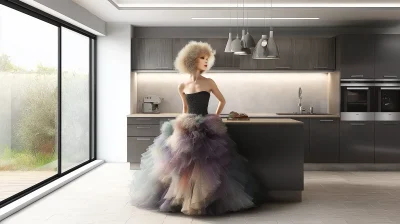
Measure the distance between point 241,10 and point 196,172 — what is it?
3363mm

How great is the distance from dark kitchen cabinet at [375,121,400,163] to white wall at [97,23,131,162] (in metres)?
4.36

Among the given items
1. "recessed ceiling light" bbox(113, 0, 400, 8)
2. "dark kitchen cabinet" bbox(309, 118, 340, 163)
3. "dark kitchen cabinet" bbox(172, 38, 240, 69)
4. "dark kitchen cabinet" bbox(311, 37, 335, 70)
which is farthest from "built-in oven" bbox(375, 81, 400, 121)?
"dark kitchen cabinet" bbox(172, 38, 240, 69)

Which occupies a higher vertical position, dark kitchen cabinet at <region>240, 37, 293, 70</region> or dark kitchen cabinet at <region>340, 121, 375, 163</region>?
dark kitchen cabinet at <region>240, 37, 293, 70</region>

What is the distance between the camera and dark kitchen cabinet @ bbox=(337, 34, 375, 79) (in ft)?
27.9

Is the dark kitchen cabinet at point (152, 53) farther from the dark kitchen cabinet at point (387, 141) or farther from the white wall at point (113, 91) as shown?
the dark kitchen cabinet at point (387, 141)

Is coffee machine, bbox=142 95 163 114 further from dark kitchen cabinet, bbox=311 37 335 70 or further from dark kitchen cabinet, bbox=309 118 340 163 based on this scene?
dark kitchen cabinet, bbox=311 37 335 70

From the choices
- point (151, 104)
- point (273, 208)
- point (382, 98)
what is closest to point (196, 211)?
point (273, 208)

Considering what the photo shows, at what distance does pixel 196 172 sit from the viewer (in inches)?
207

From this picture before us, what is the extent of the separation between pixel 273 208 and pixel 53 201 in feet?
8.47

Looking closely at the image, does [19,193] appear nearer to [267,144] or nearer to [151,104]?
[267,144]

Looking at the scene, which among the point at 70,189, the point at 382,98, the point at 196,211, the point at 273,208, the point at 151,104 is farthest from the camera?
the point at 151,104

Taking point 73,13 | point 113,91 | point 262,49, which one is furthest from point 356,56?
point 73,13

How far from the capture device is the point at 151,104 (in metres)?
9.07

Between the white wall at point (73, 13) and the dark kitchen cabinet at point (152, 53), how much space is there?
664 millimetres
